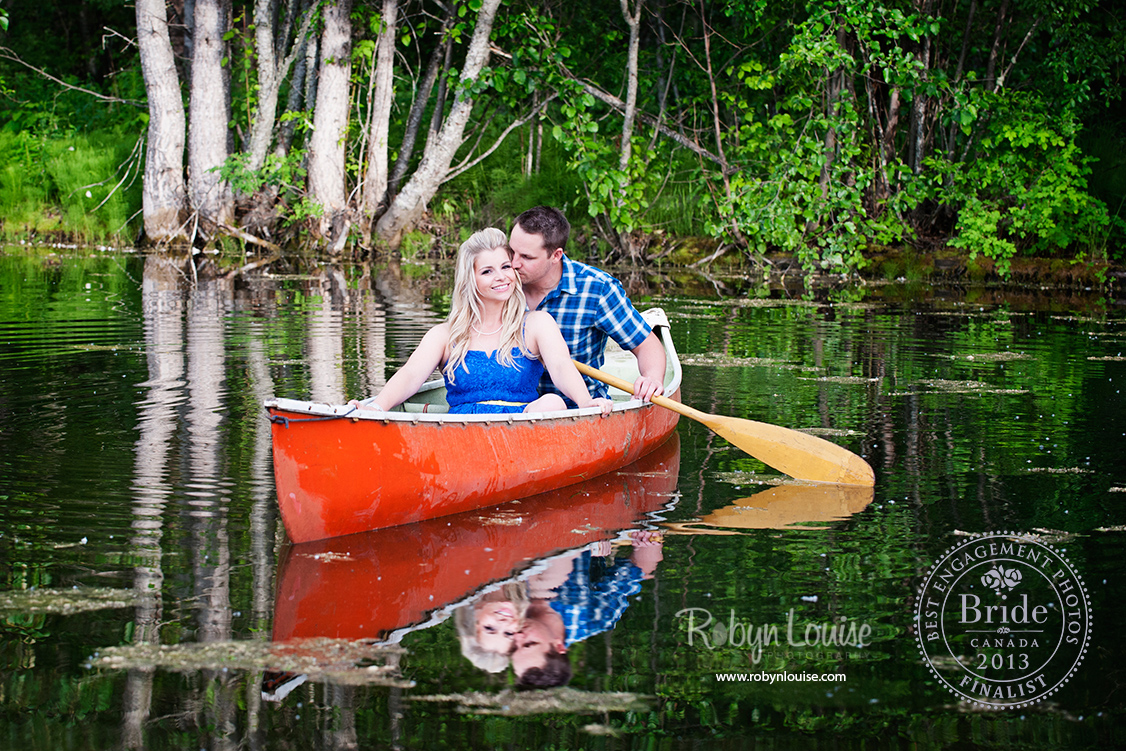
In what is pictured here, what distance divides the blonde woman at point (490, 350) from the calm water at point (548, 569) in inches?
17.0

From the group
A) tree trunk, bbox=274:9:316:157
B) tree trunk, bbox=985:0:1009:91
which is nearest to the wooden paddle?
tree trunk, bbox=985:0:1009:91

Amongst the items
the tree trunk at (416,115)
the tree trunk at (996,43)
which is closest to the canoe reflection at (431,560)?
the tree trunk at (996,43)

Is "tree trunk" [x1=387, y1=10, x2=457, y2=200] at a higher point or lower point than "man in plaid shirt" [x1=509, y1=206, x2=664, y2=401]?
higher

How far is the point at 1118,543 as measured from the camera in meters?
3.77

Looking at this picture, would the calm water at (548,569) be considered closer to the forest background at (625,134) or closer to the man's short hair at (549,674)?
the man's short hair at (549,674)

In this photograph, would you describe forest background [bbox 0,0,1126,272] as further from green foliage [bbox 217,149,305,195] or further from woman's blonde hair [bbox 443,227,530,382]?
woman's blonde hair [bbox 443,227,530,382]

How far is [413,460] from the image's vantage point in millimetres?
3916

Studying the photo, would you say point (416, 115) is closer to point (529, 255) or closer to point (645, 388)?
point (645, 388)

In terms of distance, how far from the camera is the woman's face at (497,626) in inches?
115

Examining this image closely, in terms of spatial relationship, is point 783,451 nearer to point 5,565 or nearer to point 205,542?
point 205,542

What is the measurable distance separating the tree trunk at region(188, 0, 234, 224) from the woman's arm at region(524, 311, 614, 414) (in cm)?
1080

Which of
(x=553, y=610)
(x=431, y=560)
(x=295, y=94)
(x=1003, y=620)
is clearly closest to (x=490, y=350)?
(x=431, y=560)

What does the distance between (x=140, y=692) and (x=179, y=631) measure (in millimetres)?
337

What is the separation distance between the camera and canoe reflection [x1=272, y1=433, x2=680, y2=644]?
3.10 metres
